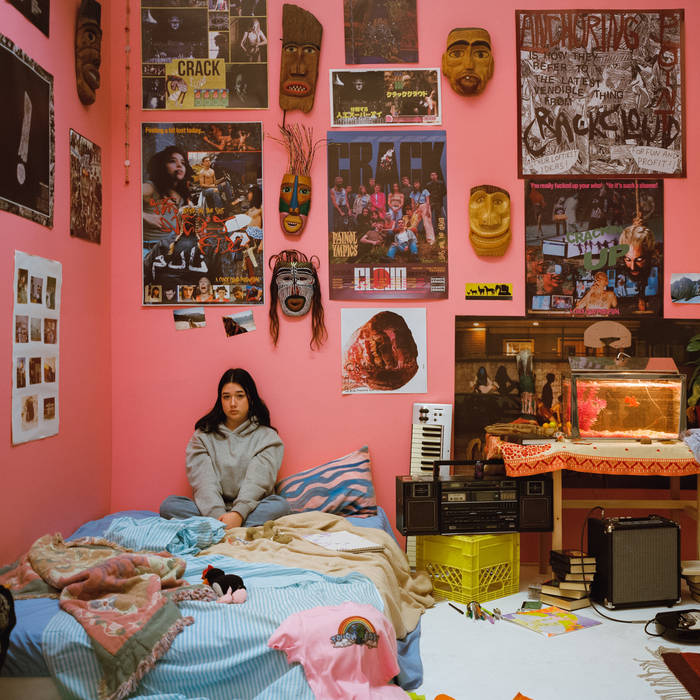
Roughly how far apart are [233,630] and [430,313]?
94.1 inches

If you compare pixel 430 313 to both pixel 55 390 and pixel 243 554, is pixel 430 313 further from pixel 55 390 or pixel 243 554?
pixel 55 390

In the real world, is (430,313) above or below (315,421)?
above

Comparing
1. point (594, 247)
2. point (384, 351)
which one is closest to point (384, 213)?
point (384, 351)

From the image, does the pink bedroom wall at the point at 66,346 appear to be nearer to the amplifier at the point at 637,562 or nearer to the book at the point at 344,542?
the book at the point at 344,542

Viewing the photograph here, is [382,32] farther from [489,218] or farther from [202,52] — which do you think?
[489,218]

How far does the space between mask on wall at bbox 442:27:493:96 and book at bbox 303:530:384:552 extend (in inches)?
108

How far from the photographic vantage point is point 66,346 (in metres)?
3.55

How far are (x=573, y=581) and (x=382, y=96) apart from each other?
3.02 meters

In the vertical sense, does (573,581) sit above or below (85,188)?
below

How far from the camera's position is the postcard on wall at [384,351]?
13.7ft

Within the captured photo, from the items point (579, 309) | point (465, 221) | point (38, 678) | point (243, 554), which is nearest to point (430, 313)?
point (465, 221)

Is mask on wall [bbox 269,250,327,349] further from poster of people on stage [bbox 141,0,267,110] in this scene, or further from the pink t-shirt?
the pink t-shirt

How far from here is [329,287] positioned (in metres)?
4.17

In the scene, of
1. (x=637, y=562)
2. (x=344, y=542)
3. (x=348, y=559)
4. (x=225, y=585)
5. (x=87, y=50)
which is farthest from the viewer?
(x=87, y=50)
